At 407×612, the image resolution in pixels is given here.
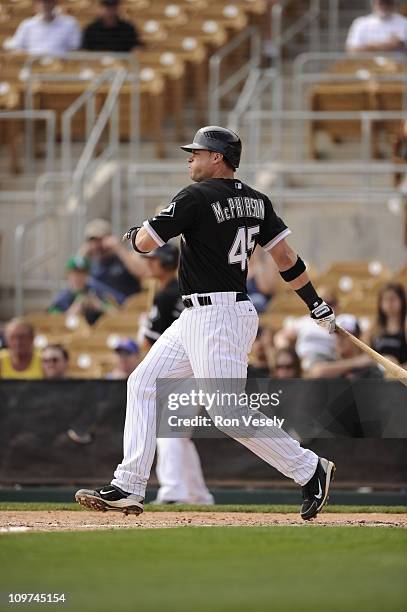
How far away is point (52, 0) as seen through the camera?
16.1 meters

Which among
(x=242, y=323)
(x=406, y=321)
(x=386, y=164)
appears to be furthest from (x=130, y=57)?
(x=242, y=323)

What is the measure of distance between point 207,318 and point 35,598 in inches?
89.9

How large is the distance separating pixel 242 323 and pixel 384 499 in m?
3.27

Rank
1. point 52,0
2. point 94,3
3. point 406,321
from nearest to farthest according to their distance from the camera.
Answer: point 406,321 → point 52,0 → point 94,3

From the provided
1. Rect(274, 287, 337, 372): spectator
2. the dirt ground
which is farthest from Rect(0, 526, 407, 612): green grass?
Rect(274, 287, 337, 372): spectator

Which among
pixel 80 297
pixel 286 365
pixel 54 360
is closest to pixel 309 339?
pixel 286 365

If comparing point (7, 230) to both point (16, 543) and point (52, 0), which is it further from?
point (16, 543)

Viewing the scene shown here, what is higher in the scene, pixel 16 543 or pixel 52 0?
pixel 52 0

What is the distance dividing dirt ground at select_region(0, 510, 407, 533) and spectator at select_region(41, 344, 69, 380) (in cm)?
273

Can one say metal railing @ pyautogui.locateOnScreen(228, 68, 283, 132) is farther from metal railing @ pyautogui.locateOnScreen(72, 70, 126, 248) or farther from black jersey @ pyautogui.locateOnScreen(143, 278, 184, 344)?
black jersey @ pyautogui.locateOnScreen(143, 278, 184, 344)

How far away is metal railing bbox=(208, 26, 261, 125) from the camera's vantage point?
52.5 feet

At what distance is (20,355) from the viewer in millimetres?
11875

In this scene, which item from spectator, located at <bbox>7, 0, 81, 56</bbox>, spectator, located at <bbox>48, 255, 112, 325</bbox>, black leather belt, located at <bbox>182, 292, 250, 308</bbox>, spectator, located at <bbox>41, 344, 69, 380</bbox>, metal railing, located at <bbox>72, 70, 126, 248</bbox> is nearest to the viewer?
black leather belt, located at <bbox>182, 292, 250, 308</bbox>

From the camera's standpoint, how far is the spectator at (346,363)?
10.9m
